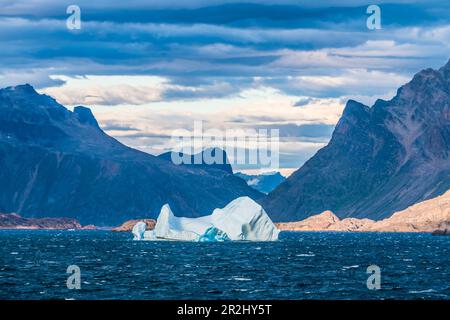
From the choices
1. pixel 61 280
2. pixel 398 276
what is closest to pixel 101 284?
pixel 61 280

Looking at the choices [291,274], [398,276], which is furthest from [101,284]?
[398,276]

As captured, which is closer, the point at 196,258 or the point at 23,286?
the point at 23,286
